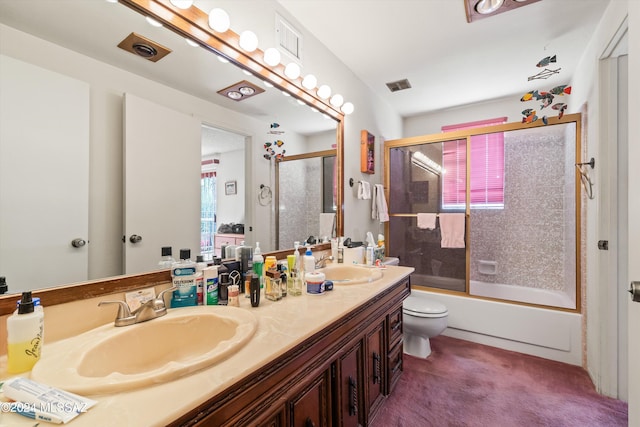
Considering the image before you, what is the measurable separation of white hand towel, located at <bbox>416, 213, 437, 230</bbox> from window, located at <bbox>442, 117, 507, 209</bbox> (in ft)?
0.98

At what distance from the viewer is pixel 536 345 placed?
87.4 inches

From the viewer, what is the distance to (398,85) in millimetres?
2684

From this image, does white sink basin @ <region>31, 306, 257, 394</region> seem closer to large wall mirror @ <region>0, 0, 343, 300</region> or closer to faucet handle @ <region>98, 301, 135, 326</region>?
faucet handle @ <region>98, 301, 135, 326</region>

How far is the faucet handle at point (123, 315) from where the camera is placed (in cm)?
84

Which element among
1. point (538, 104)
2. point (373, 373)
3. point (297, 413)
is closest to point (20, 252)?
point (297, 413)

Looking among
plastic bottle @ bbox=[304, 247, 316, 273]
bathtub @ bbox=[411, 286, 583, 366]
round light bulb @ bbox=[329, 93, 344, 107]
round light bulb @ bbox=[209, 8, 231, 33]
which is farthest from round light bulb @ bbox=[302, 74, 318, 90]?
bathtub @ bbox=[411, 286, 583, 366]

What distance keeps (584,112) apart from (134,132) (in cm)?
290

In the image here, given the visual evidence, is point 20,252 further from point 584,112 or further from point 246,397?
point 584,112

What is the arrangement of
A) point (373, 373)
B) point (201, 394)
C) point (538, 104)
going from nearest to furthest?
point (201, 394) → point (373, 373) → point (538, 104)

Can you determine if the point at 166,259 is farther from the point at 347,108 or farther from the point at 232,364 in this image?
the point at 347,108

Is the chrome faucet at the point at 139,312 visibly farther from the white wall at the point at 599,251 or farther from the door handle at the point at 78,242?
the white wall at the point at 599,251

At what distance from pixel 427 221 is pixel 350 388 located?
203cm

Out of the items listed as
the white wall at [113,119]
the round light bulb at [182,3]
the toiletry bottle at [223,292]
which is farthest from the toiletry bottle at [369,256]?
the round light bulb at [182,3]

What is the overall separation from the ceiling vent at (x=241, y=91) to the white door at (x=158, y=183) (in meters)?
0.26
